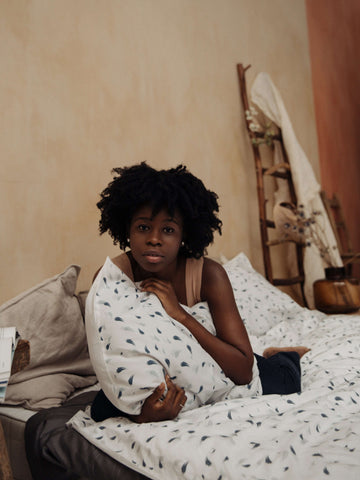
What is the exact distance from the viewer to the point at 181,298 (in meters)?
1.10

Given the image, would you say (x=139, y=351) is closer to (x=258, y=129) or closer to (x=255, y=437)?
(x=255, y=437)

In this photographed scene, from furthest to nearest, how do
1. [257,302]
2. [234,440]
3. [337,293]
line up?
[337,293]
[257,302]
[234,440]

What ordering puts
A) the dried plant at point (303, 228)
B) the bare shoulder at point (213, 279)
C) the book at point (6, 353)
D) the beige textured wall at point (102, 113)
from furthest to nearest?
the dried plant at point (303, 228), the beige textured wall at point (102, 113), the bare shoulder at point (213, 279), the book at point (6, 353)

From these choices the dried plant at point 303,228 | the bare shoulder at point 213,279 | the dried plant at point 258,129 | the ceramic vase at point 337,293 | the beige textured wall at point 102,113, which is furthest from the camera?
the dried plant at point 258,129

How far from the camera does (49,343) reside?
1.25 m

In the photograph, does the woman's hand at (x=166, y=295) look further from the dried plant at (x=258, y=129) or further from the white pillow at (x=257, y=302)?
the dried plant at (x=258, y=129)

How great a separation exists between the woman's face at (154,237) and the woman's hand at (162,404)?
28 cm

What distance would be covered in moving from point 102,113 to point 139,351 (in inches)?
53.9

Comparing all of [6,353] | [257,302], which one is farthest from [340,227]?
[6,353]

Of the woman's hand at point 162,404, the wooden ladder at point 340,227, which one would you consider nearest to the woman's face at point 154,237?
the woman's hand at point 162,404

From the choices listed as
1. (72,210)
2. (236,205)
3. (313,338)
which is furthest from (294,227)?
(72,210)

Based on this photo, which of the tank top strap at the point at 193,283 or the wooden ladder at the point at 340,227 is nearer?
the tank top strap at the point at 193,283

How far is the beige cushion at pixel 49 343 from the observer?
3.74ft

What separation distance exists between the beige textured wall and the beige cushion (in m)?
0.25
